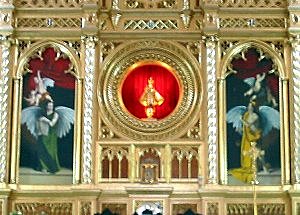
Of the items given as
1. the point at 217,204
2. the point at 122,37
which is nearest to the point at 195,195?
the point at 217,204

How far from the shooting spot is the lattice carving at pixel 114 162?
2020 cm

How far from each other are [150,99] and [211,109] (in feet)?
5.61

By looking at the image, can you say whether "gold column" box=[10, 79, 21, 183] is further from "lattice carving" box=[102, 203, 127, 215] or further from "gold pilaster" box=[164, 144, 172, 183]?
"gold pilaster" box=[164, 144, 172, 183]

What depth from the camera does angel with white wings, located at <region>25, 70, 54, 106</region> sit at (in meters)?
20.7

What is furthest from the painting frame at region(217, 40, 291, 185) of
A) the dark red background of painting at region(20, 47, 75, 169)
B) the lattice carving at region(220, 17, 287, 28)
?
the dark red background of painting at region(20, 47, 75, 169)

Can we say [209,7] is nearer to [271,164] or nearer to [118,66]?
[118,66]

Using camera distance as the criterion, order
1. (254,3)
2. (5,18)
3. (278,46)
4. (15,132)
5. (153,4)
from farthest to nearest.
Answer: (153,4)
(254,3)
(278,46)
(5,18)
(15,132)

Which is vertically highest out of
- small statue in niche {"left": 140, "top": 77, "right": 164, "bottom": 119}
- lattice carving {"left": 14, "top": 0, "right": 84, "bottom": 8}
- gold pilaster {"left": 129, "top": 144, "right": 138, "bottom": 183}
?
lattice carving {"left": 14, "top": 0, "right": 84, "bottom": 8}

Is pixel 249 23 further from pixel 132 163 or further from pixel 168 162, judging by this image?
pixel 132 163

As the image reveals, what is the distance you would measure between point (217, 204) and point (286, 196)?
1.88m

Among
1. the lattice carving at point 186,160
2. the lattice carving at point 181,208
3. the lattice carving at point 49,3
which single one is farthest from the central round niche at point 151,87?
the lattice carving at point 181,208

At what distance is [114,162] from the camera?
799 inches

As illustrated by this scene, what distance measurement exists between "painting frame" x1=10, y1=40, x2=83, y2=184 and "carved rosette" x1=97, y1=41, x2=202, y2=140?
25.9 inches

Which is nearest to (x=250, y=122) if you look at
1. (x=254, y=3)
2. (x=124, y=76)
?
(x=254, y=3)
